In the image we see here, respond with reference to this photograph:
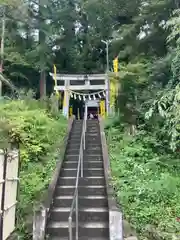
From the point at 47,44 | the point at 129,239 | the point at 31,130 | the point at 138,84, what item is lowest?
the point at 129,239

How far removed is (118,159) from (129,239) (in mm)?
3963

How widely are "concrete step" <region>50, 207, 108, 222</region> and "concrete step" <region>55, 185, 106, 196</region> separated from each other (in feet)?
2.30

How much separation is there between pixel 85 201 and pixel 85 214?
510 mm

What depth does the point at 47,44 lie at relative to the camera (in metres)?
25.9

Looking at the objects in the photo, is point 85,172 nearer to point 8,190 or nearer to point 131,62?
point 8,190

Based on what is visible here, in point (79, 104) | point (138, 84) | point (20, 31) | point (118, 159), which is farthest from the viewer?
point (79, 104)

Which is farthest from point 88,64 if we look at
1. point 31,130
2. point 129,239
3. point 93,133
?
point 129,239

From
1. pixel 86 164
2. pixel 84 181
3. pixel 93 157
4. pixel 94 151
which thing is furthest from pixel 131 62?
pixel 84 181

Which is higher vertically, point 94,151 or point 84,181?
point 94,151

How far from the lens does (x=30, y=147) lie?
9727 millimetres

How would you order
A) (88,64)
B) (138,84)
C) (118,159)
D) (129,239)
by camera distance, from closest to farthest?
(129,239) → (118,159) → (138,84) → (88,64)

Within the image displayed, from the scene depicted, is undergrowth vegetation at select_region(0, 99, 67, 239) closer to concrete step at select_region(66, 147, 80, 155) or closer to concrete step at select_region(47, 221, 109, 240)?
concrete step at select_region(66, 147, 80, 155)

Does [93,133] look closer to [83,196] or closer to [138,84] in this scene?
[138,84]

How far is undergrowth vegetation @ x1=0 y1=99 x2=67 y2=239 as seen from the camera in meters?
6.98
